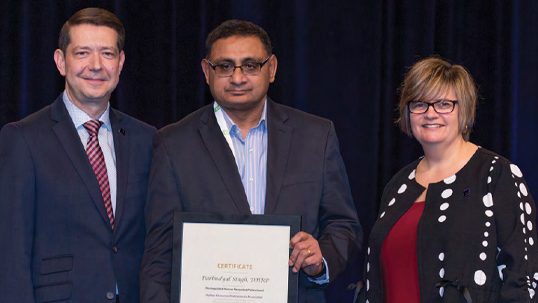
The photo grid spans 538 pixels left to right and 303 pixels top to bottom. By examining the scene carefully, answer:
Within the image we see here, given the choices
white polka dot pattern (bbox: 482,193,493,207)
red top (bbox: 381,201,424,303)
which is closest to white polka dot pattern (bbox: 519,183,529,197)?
white polka dot pattern (bbox: 482,193,493,207)

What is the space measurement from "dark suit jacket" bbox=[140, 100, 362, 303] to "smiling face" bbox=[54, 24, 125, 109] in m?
0.31

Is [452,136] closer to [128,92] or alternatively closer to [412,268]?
[412,268]

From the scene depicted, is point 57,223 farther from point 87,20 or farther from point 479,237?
point 479,237

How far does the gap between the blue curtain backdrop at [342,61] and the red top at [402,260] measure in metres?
1.64

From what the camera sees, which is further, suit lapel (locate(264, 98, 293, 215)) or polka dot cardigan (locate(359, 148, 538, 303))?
suit lapel (locate(264, 98, 293, 215))

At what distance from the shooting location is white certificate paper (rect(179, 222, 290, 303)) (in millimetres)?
2281

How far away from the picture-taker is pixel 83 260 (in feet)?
8.16

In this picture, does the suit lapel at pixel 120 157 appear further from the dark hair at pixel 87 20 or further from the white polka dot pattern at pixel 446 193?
the white polka dot pattern at pixel 446 193

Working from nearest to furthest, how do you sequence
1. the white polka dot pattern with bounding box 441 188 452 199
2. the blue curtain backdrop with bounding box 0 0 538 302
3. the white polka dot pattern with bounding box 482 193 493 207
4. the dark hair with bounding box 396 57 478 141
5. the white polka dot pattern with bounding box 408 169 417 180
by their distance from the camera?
the white polka dot pattern with bounding box 482 193 493 207 → the white polka dot pattern with bounding box 441 188 452 199 → the dark hair with bounding box 396 57 478 141 → the white polka dot pattern with bounding box 408 169 417 180 → the blue curtain backdrop with bounding box 0 0 538 302

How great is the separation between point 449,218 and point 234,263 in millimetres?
845

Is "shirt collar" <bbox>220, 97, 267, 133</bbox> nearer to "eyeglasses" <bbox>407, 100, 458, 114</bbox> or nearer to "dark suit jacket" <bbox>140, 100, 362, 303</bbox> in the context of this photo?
"dark suit jacket" <bbox>140, 100, 362, 303</bbox>

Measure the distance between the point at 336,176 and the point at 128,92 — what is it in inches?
78.5

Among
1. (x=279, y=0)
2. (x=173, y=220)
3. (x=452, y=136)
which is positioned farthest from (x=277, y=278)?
(x=279, y=0)

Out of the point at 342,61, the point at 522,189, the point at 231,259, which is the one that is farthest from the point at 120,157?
the point at 342,61
